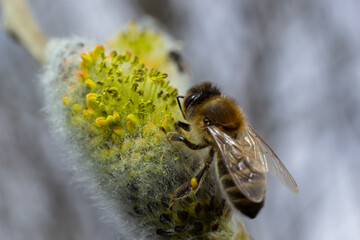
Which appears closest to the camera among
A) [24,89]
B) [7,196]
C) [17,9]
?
[17,9]

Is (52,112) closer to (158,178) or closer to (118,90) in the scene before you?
(118,90)

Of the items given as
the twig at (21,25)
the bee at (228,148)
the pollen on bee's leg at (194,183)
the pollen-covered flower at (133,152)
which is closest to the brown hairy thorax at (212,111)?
the bee at (228,148)

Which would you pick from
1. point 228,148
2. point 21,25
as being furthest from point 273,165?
point 21,25

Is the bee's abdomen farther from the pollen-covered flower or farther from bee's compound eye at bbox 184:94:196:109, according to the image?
bee's compound eye at bbox 184:94:196:109

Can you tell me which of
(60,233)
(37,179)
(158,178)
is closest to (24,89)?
(37,179)

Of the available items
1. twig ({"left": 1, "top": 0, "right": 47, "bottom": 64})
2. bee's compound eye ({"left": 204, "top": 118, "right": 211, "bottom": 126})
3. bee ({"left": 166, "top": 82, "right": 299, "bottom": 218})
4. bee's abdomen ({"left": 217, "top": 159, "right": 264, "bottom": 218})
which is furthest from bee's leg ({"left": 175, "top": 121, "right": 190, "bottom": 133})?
twig ({"left": 1, "top": 0, "right": 47, "bottom": 64})

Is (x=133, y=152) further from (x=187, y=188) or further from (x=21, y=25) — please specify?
(x=21, y=25)
